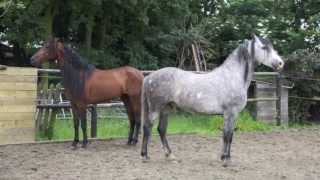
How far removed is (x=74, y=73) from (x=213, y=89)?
8.79 ft

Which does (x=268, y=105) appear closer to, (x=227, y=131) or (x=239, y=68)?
(x=239, y=68)

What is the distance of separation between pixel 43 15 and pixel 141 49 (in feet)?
11.3

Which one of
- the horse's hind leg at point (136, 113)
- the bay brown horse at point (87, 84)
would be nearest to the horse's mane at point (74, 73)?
the bay brown horse at point (87, 84)

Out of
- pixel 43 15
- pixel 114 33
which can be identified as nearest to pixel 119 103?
pixel 43 15

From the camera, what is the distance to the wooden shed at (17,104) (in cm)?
855

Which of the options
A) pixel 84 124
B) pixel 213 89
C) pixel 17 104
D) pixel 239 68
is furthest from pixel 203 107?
pixel 17 104

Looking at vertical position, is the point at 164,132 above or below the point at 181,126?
above

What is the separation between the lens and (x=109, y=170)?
6457mm

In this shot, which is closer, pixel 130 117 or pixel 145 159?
pixel 145 159

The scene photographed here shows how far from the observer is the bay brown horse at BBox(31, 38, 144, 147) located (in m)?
8.56

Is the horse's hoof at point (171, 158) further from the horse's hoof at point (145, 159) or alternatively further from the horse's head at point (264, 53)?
the horse's head at point (264, 53)

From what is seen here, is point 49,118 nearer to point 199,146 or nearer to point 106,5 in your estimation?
point 199,146

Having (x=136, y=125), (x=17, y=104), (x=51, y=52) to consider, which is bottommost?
(x=136, y=125)

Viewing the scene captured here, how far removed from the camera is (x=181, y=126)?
11.4m
